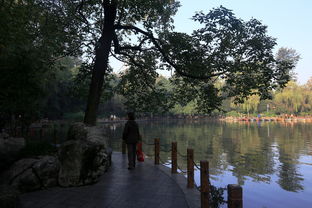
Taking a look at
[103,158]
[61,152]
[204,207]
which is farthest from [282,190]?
[61,152]

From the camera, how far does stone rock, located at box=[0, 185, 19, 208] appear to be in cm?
492

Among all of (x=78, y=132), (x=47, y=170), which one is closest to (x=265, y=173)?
(x=78, y=132)

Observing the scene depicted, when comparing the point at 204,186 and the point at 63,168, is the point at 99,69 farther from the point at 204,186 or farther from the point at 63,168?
the point at 204,186

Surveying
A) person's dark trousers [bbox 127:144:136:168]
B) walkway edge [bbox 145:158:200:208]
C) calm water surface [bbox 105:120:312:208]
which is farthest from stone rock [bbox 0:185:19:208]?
calm water surface [bbox 105:120:312:208]

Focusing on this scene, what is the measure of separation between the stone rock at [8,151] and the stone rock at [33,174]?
1.26 ft

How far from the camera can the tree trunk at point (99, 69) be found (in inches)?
410

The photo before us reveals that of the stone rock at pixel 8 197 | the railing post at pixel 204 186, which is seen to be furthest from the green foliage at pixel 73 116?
the railing post at pixel 204 186

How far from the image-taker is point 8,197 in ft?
16.4

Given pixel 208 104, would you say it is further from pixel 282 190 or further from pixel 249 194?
pixel 282 190

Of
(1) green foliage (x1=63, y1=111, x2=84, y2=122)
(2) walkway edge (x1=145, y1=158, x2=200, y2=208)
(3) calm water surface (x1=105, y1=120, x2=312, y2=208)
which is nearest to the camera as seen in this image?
(2) walkway edge (x1=145, y1=158, x2=200, y2=208)

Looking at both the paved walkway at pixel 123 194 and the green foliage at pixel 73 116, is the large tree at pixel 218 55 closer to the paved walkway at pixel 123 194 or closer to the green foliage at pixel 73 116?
the paved walkway at pixel 123 194

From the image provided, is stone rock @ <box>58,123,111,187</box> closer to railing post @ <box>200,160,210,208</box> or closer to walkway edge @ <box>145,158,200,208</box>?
walkway edge @ <box>145,158,200,208</box>

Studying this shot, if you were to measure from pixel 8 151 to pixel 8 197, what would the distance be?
268 cm

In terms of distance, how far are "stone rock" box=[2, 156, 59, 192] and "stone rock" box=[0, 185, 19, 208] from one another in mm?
1282
